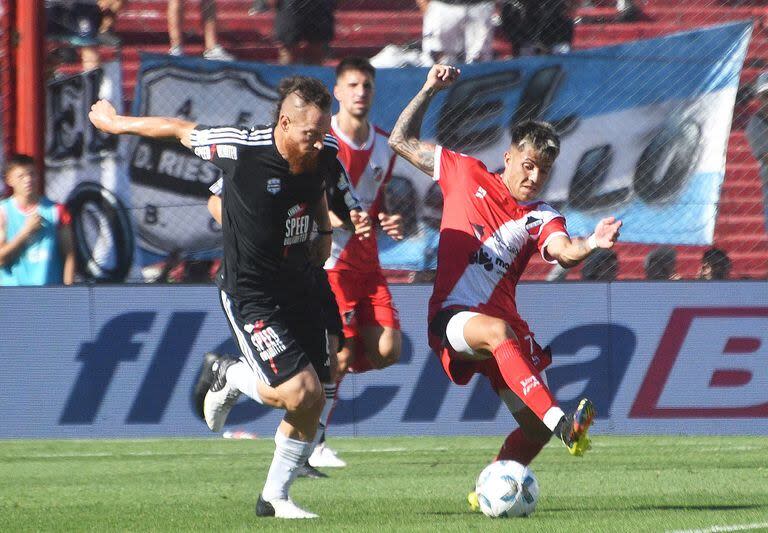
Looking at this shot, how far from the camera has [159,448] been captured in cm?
1067

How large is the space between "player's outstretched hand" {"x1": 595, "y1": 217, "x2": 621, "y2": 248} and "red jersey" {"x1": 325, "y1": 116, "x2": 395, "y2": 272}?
10.4ft

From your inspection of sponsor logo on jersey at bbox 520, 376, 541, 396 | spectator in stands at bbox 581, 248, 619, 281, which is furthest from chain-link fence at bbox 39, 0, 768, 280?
sponsor logo on jersey at bbox 520, 376, 541, 396

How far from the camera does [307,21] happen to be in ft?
42.6

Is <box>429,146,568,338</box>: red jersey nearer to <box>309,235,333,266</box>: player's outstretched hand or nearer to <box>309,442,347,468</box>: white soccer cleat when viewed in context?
<box>309,235,333,266</box>: player's outstretched hand

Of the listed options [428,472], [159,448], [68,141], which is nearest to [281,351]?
[428,472]

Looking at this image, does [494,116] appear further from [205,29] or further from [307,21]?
[205,29]

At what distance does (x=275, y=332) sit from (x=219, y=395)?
30.0 inches

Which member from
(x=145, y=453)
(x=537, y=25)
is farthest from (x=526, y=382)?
(x=537, y=25)

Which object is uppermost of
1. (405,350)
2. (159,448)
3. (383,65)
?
(383,65)

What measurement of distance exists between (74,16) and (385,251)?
3716 mm

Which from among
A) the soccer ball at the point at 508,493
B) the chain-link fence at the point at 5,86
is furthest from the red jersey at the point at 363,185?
the chain-link fence at the point at 5,86

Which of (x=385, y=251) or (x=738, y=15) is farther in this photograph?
(x=738, y=15)

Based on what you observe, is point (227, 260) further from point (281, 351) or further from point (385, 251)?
point (385, 251)

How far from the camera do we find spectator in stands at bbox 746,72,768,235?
12.1m
